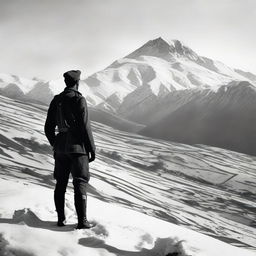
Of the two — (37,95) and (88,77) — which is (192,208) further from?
(88,77)

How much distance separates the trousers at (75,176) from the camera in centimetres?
595

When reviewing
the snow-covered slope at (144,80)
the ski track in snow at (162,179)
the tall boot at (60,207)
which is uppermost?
the snow-covered slope at (144,80)

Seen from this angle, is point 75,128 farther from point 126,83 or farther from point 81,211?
point 126,83

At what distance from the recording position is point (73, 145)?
6.01 meters

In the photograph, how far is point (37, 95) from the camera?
154 m

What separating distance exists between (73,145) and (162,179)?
134 feet

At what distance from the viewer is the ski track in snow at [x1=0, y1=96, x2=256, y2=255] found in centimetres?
3031

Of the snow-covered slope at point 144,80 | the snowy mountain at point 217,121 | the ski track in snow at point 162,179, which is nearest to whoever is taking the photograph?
the ski track in snow at point 162,179

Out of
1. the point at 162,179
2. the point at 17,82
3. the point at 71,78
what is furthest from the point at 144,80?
the point at 71,78

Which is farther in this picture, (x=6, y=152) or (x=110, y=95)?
(x=110, y=95)

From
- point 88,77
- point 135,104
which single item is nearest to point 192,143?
point 135,104

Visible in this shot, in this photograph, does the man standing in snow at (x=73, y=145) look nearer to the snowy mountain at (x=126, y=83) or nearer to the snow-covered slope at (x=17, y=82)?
the snowy mountain at (x=126, y=83)

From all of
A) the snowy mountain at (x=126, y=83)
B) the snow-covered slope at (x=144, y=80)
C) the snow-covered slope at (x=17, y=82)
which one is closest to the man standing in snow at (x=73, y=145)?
the snowy mountain at (x=126, y=83)

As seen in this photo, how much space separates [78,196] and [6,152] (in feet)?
113
